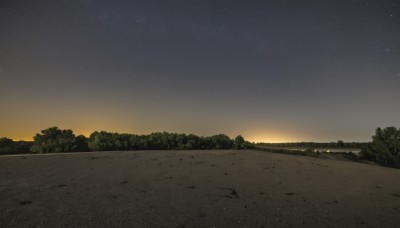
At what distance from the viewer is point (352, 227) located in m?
5.96

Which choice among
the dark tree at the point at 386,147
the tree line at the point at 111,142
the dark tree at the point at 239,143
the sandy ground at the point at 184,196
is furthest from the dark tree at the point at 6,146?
the dark tree at the point at 386,147

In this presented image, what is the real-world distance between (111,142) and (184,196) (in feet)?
47.9

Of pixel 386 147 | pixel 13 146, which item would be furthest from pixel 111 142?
pixel 386 147

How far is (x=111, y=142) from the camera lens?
2045 cm

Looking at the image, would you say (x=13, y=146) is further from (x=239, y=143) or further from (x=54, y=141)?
(x=239, y=143)

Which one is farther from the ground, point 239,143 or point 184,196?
point 239,143

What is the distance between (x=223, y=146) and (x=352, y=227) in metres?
18.8

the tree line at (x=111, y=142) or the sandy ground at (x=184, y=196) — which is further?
the tree line at (x=111, y=142)

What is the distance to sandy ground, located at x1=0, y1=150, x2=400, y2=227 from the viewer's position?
5.93 m

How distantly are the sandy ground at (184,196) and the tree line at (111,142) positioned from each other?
662 cm

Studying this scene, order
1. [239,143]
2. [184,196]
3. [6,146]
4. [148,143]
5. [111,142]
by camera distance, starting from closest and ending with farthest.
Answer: [184,196] → [6,146] → [111,142] → [148,143] → [239,143]

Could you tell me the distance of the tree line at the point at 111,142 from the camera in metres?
18.7

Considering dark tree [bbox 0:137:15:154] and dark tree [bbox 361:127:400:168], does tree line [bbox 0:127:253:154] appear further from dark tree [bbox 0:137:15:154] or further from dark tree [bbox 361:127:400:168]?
dark tree [bbox 361:127:400:168]

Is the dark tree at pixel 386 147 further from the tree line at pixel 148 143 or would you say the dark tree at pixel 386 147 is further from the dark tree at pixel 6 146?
the dark tree at pixel 6 146
